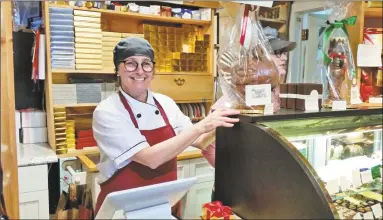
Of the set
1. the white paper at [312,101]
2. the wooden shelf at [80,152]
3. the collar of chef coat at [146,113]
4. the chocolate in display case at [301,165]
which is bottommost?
the wooden shelf at [80,152]

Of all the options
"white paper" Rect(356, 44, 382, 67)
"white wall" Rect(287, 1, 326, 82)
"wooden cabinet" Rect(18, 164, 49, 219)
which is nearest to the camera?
"wooden cabinet" Rect(18, 164, 49, 219)

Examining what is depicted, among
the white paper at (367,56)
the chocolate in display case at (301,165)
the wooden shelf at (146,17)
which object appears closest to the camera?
the chocolate in display case at (301,165)

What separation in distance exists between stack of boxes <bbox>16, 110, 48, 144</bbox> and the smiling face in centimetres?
144

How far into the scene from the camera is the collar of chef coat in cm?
140

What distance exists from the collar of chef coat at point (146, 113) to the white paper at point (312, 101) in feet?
2.06

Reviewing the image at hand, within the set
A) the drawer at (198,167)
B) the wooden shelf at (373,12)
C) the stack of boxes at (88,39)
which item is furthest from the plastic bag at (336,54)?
the stack of boxes at (88,39)

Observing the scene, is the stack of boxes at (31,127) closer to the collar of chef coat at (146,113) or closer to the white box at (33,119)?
the white box at (33,119)

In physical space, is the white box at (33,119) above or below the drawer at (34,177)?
above

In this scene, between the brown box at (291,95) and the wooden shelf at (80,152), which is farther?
the wooden shelf at (80,152)

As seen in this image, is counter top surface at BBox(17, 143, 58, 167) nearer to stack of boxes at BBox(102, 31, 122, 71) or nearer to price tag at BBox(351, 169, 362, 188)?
stack of boxes at BBox(102, 31, 122, 71)

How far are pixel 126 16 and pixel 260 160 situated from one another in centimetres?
220

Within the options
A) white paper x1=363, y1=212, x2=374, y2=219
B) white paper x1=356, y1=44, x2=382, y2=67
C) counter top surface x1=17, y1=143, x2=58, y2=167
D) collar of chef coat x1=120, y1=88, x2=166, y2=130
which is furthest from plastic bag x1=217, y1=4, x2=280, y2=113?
counter top surface x1=17, y1=143, x2=58, y2=167

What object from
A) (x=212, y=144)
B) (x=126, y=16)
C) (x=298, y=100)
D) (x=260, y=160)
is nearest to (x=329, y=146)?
(x=298, y=100)

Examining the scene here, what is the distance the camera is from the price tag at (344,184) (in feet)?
4.79
